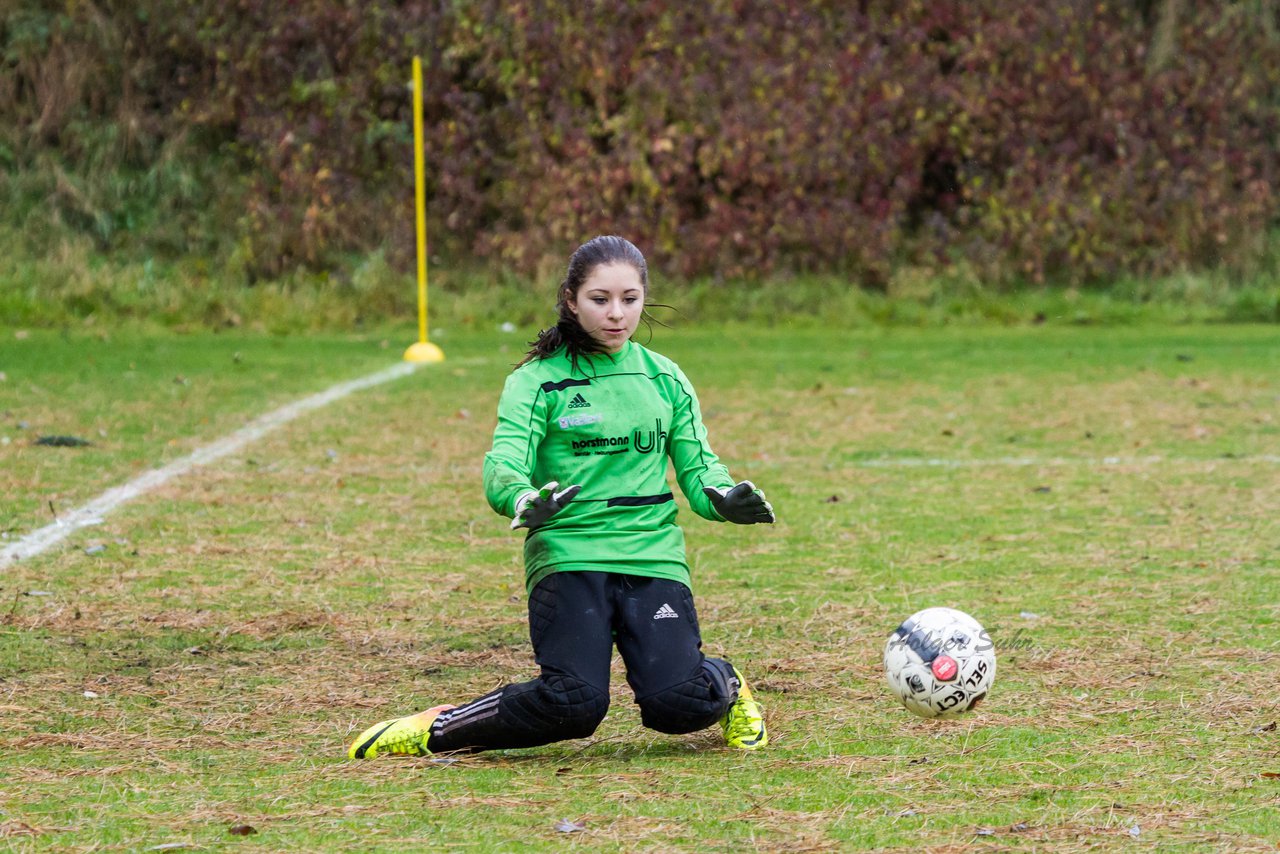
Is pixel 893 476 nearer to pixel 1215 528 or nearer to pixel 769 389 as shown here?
pixel 1215 528

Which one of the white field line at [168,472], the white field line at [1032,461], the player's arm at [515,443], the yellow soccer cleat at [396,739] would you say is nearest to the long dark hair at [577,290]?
the player's arm at [515,443]

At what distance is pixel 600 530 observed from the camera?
4070 mm

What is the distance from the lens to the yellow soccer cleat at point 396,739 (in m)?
3.91

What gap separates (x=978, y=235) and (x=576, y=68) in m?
4.78

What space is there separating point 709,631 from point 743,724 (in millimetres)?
1233

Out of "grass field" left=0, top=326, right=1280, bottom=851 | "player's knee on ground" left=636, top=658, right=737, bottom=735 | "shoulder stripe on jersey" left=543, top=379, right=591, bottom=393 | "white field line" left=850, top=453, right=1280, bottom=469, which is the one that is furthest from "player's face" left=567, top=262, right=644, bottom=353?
"white field line" left=850, top=453, right=1280, bottom=469

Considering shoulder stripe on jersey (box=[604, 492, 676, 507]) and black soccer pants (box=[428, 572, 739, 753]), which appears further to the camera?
shoulder stripe on jersey (box=[604, 492, 676, 507])

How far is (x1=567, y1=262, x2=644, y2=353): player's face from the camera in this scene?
13.6 ft

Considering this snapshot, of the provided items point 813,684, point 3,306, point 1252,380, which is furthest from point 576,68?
point 813,684

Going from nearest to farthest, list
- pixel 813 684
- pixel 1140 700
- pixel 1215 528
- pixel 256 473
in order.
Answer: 1. pixel 1140 700
2. pixel 813 684
3. pixel 1215 528
4. pixel 256 473

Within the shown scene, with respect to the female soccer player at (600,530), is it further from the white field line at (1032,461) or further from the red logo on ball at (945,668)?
the white field line at (1032,461)

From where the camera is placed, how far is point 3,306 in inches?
662

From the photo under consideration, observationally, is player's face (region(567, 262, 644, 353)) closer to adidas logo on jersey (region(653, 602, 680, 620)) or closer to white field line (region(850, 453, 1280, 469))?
adidas logo on jersey (region(653, 602, 680, 620))

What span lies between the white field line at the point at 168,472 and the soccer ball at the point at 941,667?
3.46 metres
